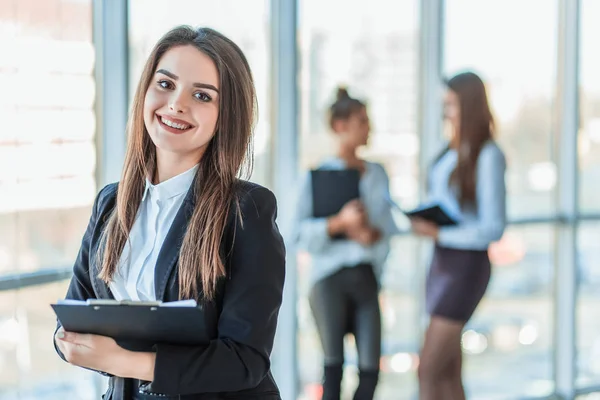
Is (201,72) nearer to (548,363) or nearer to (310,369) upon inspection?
(310,369)

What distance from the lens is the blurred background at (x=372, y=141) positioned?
2951 mm

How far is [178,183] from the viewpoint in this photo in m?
1.65

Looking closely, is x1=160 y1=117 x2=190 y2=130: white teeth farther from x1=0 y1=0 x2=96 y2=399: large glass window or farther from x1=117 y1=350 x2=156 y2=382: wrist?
x1=0 y1=0 x2=96 y2=399: large glass window

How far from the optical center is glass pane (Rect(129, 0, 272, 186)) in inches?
133

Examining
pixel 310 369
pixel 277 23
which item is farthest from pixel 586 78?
pixel 310 369

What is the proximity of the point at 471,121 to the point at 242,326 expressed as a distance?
2397mm

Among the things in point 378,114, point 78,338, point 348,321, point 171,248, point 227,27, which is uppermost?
point 227,27

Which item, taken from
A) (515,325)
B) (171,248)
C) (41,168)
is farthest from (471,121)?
(171,248)

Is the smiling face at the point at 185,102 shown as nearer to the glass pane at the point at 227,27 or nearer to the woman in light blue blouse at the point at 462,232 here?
the glass pane at the point at 227,27

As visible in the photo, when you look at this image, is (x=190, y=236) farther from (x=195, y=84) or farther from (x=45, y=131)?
(x=45, y=131)

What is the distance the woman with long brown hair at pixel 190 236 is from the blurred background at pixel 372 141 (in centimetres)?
131

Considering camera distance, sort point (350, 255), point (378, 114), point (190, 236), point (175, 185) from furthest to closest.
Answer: point (378, 114) → point (350, 255) → point (175, 185) → point (190, 236)

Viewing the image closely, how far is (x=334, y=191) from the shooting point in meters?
3.67

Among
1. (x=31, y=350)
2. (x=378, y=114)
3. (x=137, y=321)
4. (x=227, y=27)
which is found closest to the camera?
(x=137, y=321)
